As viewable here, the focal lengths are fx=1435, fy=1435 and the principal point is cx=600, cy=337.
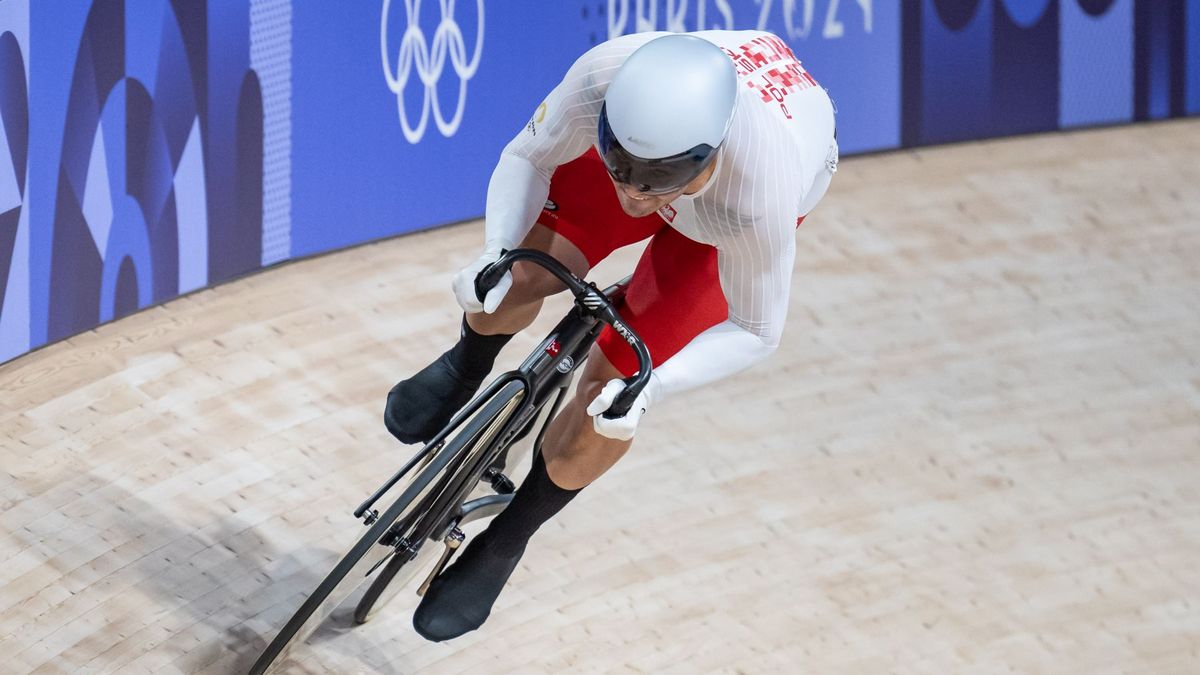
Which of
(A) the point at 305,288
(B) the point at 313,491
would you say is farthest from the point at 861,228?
(B) the point at 313,491

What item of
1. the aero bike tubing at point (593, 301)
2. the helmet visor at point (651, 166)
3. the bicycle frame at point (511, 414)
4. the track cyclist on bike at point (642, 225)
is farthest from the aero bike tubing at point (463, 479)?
the helmet visor at point (651, 166)

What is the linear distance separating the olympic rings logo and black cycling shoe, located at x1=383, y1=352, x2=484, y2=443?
2285 millimetres

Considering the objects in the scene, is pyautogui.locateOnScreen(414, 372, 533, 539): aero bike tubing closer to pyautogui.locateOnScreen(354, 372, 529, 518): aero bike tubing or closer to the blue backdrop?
pyautogui.locateOnScreen(354, 372, 529, 518): aero bike tubing

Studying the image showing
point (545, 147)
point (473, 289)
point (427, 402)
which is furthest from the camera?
point (427, 402)

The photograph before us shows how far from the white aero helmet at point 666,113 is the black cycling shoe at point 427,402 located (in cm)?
96

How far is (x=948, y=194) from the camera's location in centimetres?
650

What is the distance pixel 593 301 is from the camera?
279cm

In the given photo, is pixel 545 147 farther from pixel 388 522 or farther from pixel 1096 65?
pixel 1096 65

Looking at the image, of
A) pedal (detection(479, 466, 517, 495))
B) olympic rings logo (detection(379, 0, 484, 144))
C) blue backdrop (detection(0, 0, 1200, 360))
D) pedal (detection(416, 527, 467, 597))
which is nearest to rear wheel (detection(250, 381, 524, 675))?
pedal (detection(416, 527, 467, 597))

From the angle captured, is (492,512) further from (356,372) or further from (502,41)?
(502,41)

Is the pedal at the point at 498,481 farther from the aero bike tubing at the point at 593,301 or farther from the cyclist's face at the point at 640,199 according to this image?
the cyclist's face at the point at 640,199

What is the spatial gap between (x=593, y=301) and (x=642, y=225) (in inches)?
13.2

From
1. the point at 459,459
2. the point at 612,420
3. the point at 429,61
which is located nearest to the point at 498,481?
the point at 459,459

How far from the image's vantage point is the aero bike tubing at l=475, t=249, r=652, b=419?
8.34ft
